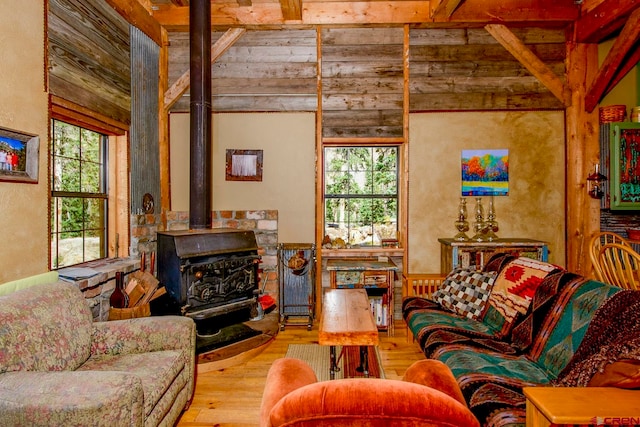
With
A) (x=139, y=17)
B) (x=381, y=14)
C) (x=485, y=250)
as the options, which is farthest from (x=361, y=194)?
(x=139, y=17)

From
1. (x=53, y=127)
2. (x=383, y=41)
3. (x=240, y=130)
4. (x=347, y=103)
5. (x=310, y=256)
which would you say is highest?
(x=383, y=41)

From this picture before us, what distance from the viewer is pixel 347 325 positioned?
2395 mm

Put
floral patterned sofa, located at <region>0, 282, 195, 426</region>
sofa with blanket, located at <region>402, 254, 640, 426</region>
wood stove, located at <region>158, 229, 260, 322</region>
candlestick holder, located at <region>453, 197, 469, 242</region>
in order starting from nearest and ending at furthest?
floral patterned sofa, located at <region>0, 282, 195, 426</region>
sofa with blanket, located at <region>402, 254, 640, 426</region>
wood stove, located at <region>158, 229, 260, 322</region>
candlestick holder, located at <region>453, 197, 469, 242</region>

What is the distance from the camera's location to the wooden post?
14.4 feet

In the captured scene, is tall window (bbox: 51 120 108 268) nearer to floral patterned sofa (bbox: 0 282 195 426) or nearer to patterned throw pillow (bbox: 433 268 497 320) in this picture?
floral patterned sofa (bbox: 0 282 195 426)

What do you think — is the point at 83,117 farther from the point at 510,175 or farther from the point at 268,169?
the point at 510,175

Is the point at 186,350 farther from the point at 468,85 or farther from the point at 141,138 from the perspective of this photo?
the point at 468,85

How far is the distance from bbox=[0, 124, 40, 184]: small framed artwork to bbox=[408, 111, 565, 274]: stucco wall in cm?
352

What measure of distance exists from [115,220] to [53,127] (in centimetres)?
102

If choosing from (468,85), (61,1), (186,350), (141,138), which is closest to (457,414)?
(186,350)

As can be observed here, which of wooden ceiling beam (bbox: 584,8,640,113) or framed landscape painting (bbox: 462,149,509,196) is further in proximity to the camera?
framed landscape painting (bbox: 462,149,509,196)

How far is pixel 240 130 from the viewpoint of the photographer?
4598mm

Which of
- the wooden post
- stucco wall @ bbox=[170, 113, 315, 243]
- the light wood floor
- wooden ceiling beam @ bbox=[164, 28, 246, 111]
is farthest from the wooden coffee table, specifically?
wooden ceiling beam @ bbox=[164, 28, 246, 111]

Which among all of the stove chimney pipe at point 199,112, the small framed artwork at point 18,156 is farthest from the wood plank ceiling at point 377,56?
the small framed artwork at point 18,156
